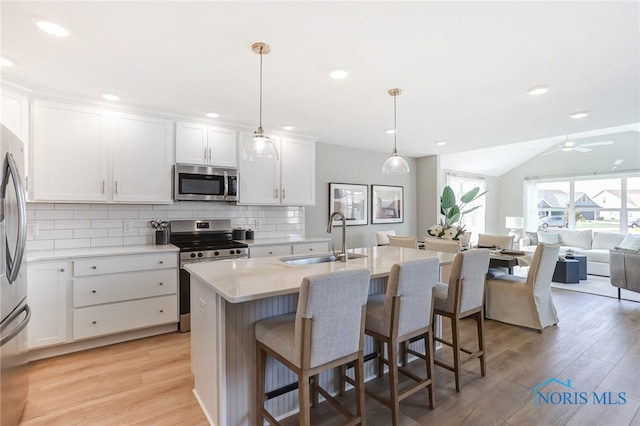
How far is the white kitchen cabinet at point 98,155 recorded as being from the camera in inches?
113

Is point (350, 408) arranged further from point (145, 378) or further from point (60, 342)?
point (60, 342)

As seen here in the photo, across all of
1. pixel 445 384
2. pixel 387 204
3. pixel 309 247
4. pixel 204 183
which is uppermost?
pixel 204 183

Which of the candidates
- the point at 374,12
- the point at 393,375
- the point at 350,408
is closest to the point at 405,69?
the point at 374,12

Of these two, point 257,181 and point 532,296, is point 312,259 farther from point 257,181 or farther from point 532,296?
point 532,296

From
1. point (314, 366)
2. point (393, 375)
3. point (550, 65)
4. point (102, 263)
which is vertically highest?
point (550, 65)

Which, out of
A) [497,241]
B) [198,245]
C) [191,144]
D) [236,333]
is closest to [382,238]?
[497,241]

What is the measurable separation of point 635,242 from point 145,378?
8171mm

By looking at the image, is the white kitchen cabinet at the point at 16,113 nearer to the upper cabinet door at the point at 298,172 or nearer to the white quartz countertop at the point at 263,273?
the white quartz countertop at the point at 263,273

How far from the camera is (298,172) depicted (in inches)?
175

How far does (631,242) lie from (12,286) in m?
8.87

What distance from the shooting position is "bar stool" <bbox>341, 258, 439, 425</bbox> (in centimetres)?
183

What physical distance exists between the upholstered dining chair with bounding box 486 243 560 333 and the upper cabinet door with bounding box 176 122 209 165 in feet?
12.6

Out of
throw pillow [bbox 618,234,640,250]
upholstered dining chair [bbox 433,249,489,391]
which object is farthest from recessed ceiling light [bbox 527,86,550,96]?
throw pillow [bbox 618,234,640,250]

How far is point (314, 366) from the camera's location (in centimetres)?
154
